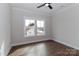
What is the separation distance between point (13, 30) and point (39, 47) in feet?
2.23

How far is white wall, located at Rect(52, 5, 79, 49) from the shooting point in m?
1.71

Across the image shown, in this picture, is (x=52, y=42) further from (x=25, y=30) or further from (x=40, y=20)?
(x=25, y=30)

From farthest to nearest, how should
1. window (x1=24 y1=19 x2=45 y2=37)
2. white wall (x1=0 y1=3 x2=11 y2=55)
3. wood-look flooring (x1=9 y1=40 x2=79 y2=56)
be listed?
wood-look flooring (x1=9 y1=40 x2=79 y2=56) → window (x1=24 y1=19 x2=45 y2=37) → white wall (x1=0 y1=3 x2=11 y2=55)

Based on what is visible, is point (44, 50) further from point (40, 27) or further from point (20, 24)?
point (20, 24)

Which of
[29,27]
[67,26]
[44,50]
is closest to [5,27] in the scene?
[29,27]

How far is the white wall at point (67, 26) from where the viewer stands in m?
1.71

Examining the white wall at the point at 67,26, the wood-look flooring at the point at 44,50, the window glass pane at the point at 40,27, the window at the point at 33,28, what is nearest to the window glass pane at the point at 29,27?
the window at the point at 33,28

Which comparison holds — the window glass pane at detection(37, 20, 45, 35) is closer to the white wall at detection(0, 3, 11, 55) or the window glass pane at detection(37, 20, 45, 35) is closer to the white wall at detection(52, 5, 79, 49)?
the white wall at detection(52, 5, 79, 49)

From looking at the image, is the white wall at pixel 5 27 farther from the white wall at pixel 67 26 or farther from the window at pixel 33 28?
the white wall at pixel 67 26

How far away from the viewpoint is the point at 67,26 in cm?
179

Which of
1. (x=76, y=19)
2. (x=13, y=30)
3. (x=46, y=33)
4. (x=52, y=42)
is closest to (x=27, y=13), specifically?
(x=13, y=30)

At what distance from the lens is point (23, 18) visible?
1.66 meters

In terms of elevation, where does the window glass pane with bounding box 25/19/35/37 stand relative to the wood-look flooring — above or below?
above

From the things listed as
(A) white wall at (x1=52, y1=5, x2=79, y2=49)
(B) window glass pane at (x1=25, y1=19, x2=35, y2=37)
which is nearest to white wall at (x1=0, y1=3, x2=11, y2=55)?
(B) window glass pane at (x1=25, y1=19, x2=35, y2=37)
